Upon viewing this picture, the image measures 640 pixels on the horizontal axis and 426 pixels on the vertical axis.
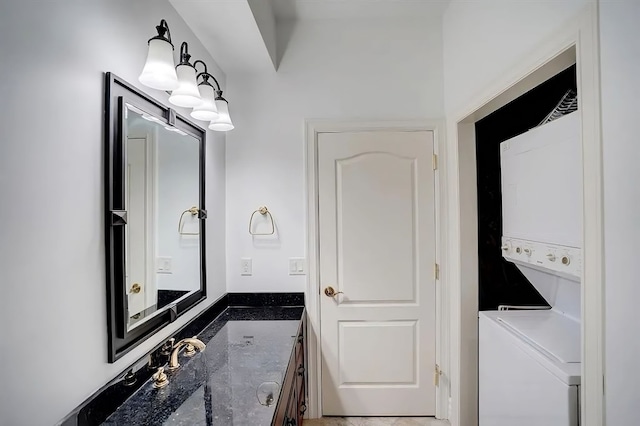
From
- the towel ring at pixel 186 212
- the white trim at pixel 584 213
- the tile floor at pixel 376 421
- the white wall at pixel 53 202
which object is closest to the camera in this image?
the white wall at pixel 53 202

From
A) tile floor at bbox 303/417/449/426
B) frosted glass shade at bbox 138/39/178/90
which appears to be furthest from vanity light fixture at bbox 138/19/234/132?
tile floor at bbox 303/417/449/426

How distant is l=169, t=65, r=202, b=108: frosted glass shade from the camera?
1.27 m

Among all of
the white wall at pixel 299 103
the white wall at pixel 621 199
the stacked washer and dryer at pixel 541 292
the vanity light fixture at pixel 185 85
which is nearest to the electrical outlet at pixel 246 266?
the white wall at pixel 299 103

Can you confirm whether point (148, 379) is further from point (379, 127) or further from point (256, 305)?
point (379, 127)

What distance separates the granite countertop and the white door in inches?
21.2

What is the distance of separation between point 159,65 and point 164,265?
0.82 metres

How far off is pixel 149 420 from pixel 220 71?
1.92 m

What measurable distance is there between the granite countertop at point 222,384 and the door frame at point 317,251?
418mm

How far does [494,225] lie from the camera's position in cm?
200

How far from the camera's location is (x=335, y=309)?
219 cm

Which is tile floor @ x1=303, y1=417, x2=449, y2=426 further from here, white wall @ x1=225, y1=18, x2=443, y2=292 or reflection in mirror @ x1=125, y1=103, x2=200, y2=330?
reflection in mirror @ x1=125, y1=103, x2=200, y2=330

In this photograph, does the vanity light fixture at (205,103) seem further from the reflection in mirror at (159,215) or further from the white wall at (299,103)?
the white wall at (299,103)

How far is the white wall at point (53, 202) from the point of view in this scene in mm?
751

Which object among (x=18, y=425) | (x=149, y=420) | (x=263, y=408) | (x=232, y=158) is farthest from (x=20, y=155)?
(x=232, y=158)
